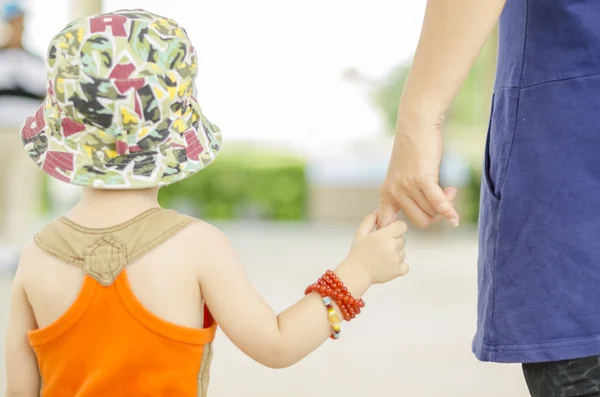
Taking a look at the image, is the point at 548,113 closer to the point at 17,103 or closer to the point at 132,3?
the point at 17,103

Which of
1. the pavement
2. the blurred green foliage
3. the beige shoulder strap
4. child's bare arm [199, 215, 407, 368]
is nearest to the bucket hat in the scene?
the pavement

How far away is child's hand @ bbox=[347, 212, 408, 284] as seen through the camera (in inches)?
56.8

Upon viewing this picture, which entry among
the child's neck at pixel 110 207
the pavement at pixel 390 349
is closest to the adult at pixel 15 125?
the pavement at pixel 390 349

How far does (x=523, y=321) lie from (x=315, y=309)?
13.9 inches

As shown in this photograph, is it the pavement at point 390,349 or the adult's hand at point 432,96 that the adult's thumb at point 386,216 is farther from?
the pavement at point 390,349

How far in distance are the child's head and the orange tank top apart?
9 cm

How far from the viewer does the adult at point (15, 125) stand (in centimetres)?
537

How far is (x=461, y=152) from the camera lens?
35.3 ft

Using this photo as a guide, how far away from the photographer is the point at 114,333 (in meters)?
1.29

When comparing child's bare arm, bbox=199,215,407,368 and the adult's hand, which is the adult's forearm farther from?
child's bare arm, bbox=199,215,407,368

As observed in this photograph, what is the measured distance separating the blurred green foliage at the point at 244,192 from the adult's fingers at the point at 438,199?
8981mm

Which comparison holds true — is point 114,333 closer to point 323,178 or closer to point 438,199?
point 438,199

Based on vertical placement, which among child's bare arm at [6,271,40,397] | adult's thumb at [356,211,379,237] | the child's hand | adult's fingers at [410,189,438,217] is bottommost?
child's bare arm at [6,271,40,397]

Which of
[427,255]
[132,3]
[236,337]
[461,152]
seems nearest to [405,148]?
[236,337]
